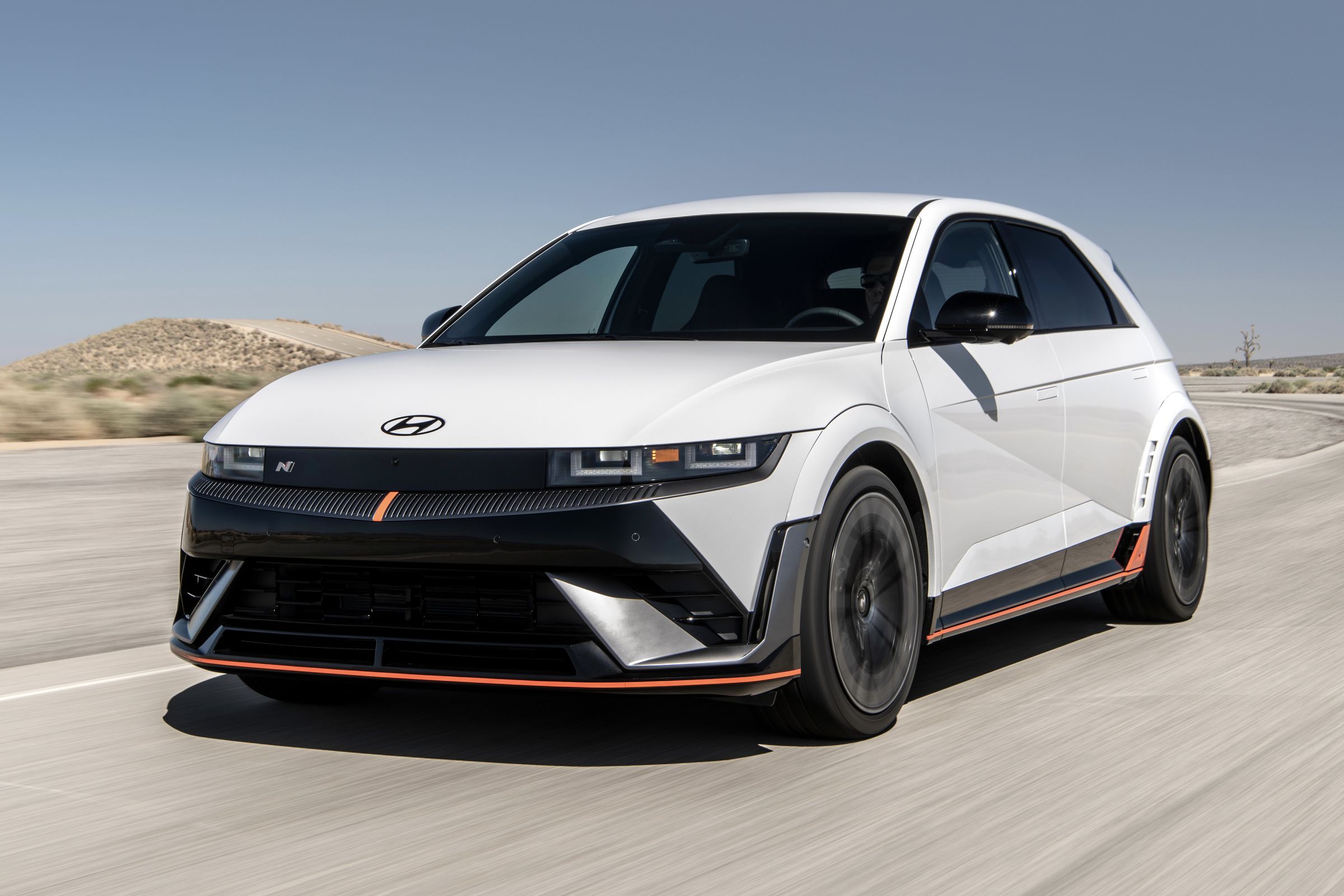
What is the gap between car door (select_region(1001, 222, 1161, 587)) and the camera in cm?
621

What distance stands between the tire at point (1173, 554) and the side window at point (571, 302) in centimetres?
261

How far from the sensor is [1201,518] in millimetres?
7445

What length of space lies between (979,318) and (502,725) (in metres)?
2.12

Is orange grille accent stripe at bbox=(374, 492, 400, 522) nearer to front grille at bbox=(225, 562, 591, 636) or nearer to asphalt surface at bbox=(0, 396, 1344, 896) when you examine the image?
front grille at bbox=(225, 562, 591, 636)

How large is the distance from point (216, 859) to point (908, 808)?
1.74 m

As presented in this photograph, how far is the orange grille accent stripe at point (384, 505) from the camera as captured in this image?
4.27 m

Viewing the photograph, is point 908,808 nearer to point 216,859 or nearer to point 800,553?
point 800,553

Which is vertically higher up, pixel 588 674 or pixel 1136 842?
pixel 588 674

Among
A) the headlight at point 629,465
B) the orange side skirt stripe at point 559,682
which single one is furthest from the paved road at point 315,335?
the headlight at point 629,465

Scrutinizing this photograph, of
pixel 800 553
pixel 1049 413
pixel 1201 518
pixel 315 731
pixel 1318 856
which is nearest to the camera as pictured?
pixel 1318 856

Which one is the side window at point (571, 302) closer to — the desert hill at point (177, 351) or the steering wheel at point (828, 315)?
the steering wheel at point (828, 315)

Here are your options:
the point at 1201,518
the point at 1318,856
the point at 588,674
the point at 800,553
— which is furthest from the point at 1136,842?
the point at 1201,518

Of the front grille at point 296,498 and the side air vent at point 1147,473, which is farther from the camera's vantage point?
the side air vent at point 1147,473

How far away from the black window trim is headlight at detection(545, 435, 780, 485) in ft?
7.93
